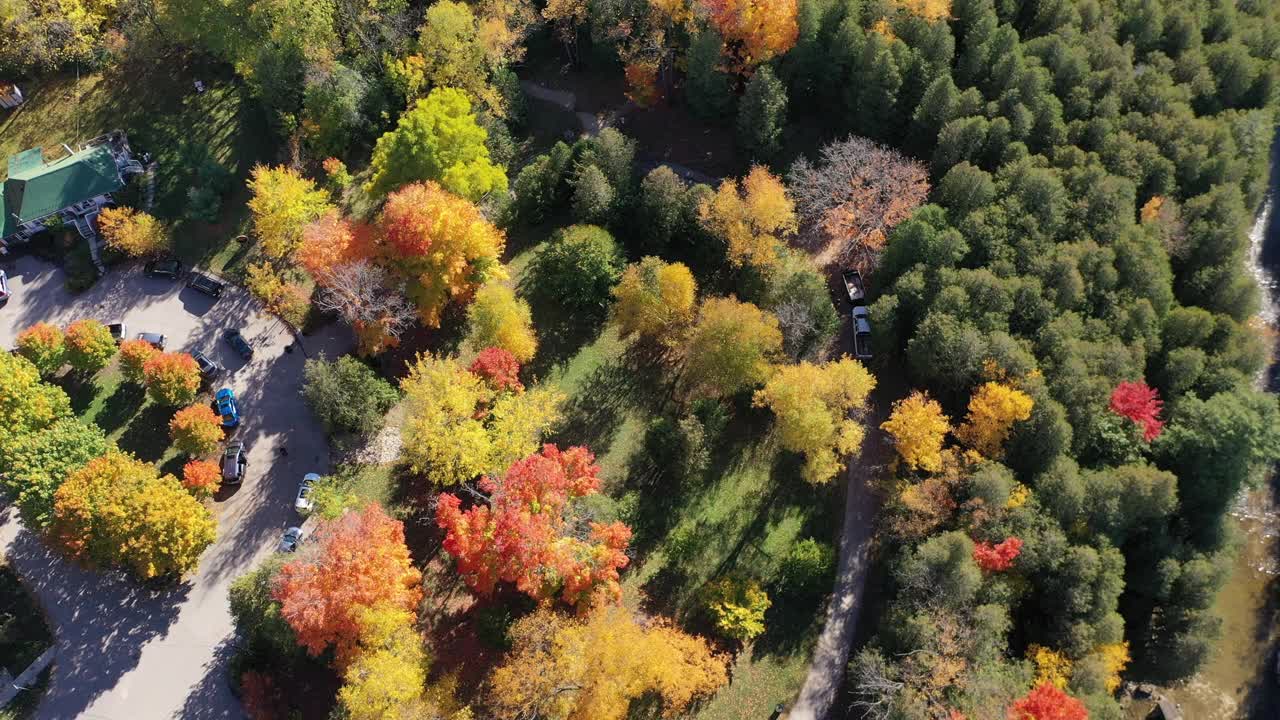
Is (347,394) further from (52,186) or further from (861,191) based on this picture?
(861,191)

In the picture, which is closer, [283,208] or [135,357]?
[135,357]

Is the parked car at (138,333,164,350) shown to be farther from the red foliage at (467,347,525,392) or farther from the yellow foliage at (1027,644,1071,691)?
the yellow foliage at (1027,644,1071,691)

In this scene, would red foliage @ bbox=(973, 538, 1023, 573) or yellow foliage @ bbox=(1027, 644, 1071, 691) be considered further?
red foliage @ bbox=(973, 538, 1023, 573)

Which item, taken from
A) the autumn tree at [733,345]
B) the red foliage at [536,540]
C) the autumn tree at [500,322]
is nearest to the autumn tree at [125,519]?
the red foliage at [536,540]

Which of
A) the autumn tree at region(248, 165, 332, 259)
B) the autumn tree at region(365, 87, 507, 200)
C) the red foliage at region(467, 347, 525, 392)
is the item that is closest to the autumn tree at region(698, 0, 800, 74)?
the autumn tree at region(365, 87, 507, 200)

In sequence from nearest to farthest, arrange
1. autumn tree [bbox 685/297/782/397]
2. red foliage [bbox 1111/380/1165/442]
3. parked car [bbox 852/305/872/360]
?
red foliage [bbox 1111/380/1165/442] < autumn tree [bbox 685/297/782/397] < parked car [bbox 852/305/872/360]

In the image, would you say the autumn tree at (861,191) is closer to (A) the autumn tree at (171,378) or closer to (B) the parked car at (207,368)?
(B) the parked car at (207,368)

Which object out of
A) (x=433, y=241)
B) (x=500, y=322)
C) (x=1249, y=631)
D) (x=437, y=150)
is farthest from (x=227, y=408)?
(x=1249, y=631)
